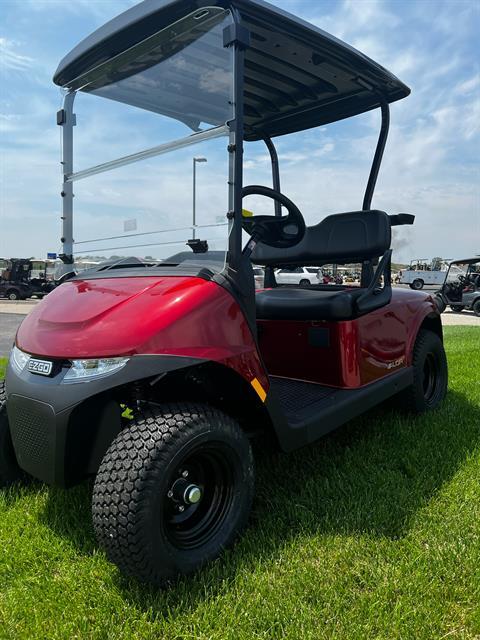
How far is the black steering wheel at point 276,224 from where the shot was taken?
2377 millimetres

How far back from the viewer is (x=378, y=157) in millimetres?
3375

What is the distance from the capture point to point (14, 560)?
186 cm

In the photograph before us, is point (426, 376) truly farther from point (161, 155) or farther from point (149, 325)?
point (149, 325)

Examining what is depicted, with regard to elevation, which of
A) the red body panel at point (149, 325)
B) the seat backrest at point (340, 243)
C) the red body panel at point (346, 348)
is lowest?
the red body panel at point (346, 348)

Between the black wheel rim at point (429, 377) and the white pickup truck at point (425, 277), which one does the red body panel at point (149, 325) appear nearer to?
the black wheel rim at point (429, 377)

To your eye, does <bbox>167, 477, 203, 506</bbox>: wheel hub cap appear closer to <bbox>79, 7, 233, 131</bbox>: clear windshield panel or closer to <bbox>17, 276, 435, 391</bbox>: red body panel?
<bbox>17, 276, 435, 391</bbox>: red body panel

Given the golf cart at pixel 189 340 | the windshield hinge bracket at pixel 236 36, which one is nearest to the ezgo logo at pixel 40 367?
the golf cart at pixel 189 340

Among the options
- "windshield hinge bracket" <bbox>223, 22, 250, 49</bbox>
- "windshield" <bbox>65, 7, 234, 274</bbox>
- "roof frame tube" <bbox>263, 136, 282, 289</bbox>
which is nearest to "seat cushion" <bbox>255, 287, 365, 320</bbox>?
"roof frame tube" <bbox>263, 136, 282, 289</bbox>

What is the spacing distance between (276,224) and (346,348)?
0.79 metres

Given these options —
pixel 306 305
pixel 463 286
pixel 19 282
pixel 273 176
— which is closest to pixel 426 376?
pixel 306 305

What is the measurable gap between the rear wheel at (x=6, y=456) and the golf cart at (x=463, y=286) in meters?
14.4

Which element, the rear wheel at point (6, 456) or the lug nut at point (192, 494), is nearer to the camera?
the lug nut at point (192, 494)

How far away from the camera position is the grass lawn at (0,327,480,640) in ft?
4.97

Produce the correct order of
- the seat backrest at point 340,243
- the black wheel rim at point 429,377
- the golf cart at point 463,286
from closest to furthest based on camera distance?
the seat backrest at point 340,243, the black wheel rim at point 429,377, the golf cart at point 463,286
